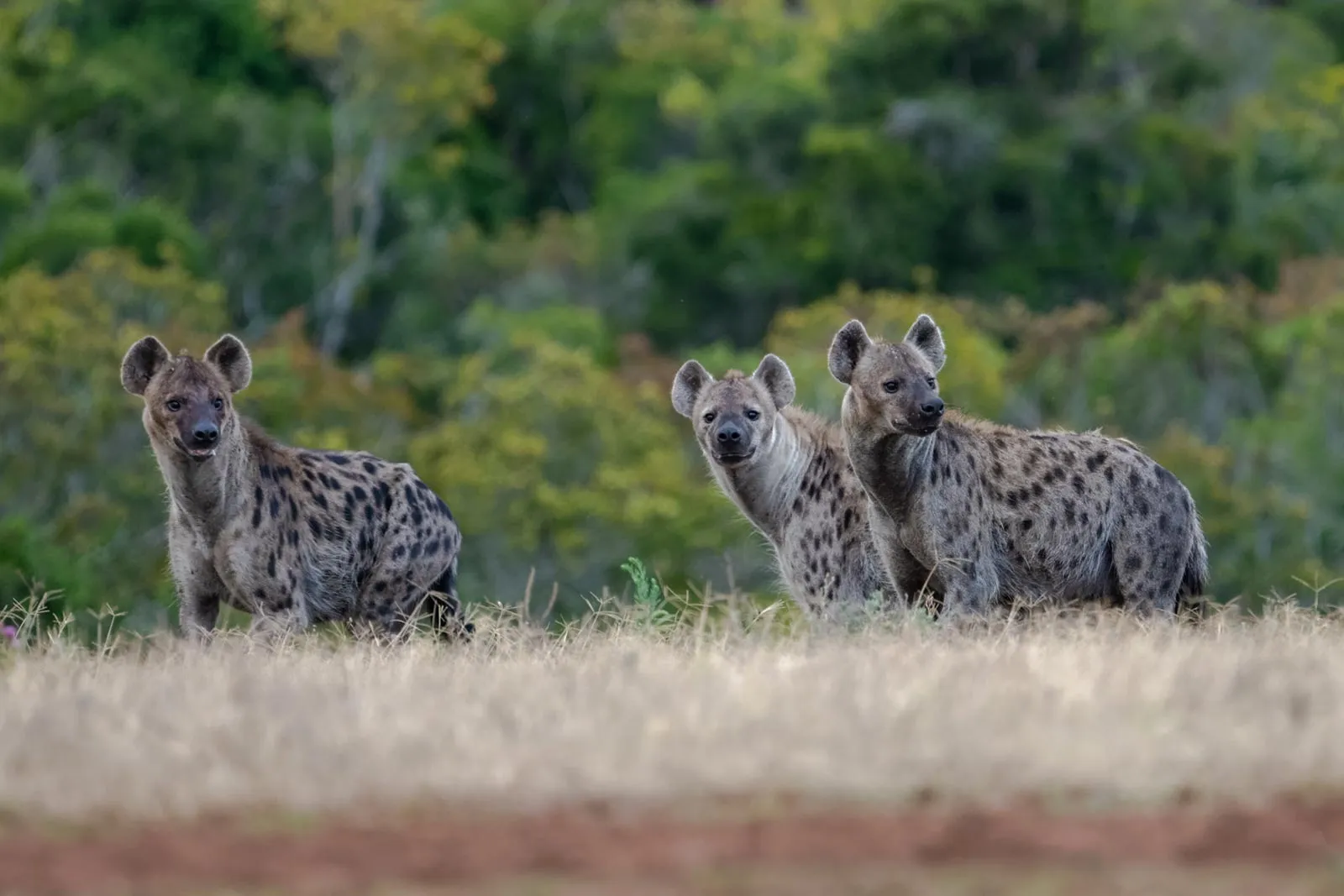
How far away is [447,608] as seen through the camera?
11117 mm

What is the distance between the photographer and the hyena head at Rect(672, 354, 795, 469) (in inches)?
433

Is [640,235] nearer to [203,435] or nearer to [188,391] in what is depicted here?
[188,391]

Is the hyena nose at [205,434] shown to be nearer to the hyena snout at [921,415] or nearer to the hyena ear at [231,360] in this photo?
the hyena ear at [231,360]

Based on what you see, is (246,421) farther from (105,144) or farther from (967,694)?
(105,144)

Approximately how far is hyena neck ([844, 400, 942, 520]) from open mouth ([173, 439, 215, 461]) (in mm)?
2476

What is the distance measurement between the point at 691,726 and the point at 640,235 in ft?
144

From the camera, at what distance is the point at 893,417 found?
990 cm

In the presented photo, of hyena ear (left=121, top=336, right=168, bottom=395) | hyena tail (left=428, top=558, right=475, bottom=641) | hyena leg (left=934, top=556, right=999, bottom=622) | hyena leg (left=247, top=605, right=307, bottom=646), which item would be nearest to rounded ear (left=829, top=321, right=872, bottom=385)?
hyena leg (left=934, top=556, right=999, bottom=622)

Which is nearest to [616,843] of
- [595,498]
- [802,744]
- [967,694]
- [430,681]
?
[802,744]

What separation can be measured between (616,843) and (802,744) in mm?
862

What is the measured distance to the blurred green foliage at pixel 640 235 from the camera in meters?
31.0

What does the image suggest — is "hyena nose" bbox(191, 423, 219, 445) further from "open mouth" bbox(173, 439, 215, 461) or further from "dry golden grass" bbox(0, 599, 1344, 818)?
"dry golden grass" bbox(0, 599, 1344, 818)

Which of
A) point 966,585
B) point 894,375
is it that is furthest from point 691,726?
point 894,375

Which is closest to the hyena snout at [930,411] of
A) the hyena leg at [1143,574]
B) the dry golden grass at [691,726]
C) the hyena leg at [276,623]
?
the hyena leg at [1143,574]
